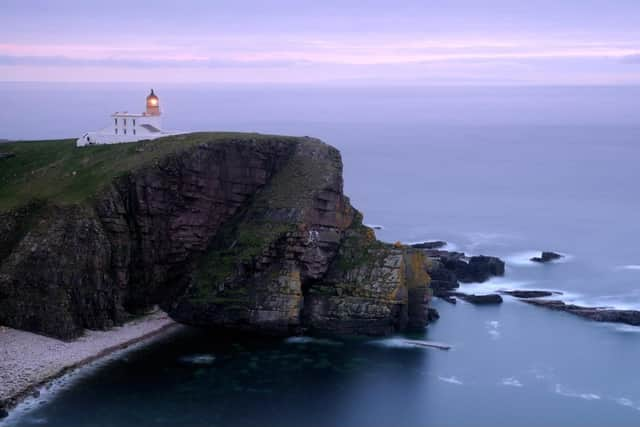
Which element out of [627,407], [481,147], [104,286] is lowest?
[627,407]

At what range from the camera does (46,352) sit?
2067 inches

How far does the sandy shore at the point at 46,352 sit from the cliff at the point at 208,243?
135 centimetres

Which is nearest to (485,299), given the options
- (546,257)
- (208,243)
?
(546,257)

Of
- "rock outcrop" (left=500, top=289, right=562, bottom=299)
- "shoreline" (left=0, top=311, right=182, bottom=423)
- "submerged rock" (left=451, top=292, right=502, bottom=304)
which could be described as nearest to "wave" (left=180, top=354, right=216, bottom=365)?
"shoreline" (left=0, top=311, right=182, bottom=423)

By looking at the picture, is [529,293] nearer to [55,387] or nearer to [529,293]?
[529,293]

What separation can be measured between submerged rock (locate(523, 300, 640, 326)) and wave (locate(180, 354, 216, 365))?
2410 centimetres

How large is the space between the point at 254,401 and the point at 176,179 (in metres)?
18.0

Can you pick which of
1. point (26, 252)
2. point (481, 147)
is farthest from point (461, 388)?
point (481, 147)

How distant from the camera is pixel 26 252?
56.1m

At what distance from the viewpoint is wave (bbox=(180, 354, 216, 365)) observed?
54562 mm

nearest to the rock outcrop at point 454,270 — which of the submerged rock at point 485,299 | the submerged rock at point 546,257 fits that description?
the submerged rock at point 485,299

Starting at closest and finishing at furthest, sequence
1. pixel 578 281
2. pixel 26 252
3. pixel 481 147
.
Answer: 1. pixel 26 252
2. pixel 578 281
3. pixel 481 147

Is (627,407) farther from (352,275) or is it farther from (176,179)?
(176,179)

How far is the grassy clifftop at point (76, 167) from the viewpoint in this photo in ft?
198
